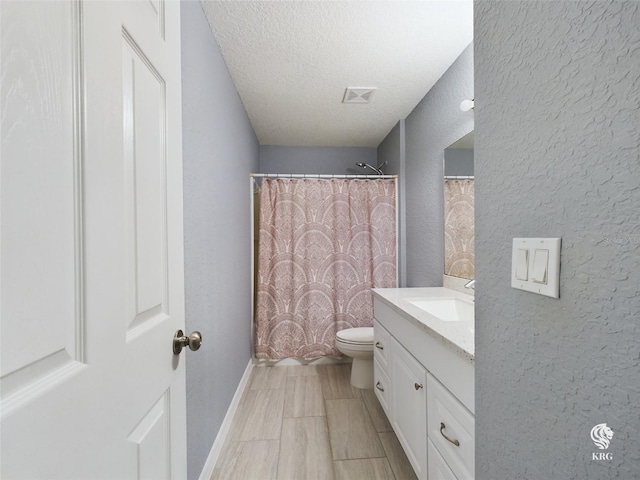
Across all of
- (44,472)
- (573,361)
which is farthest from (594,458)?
(44,472)

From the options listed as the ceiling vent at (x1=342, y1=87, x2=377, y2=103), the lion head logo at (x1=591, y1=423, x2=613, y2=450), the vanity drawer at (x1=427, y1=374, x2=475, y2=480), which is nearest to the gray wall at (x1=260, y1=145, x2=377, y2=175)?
the ceiling vent at (x1=342, y1=87, x2=377, y2=103)

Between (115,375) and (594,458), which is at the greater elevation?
(115,375)

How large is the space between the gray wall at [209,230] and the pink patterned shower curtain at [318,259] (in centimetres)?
42

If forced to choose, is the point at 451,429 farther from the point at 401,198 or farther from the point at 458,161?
the point at 401,198

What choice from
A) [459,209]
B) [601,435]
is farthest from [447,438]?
[459,209]

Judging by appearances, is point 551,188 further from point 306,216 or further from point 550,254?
point 306,216

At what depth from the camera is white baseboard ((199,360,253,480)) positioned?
57.7 inches

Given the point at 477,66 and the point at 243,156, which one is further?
the point at 243,156

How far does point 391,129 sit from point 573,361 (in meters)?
2.91

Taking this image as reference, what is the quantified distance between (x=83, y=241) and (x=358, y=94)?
7.55ft

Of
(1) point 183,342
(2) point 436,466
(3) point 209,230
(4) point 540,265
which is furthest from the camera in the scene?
(3) point 209,230

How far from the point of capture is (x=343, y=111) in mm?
2652

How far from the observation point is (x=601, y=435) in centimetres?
46

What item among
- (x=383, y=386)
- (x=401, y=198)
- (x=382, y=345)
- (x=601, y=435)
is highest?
(x=401, y=198)
